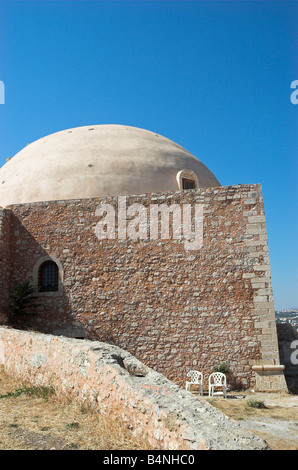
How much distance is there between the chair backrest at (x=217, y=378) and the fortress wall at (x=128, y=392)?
359 centimetres

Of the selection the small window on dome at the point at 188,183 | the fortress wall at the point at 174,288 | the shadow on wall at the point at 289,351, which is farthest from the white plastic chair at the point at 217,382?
the small window on dome at the point at 188,183

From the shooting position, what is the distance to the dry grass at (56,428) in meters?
3.29

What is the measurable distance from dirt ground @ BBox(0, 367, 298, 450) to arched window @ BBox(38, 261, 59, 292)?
3059mm

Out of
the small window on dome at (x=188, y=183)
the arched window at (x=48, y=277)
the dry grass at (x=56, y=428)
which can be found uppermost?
the small window on dome at (x=188, y=183)

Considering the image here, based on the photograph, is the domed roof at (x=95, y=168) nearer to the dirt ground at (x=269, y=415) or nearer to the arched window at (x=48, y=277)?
the arched window at (x=48, y=277)

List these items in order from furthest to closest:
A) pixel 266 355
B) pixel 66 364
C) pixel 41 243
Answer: pixel 41 243, pixel 266 355, pixel 66 364

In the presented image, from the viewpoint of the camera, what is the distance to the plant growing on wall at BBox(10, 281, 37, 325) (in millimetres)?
9008

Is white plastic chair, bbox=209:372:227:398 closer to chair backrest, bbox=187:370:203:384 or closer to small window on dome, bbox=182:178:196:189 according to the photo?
chair backrest, bbox=187:370:203:384

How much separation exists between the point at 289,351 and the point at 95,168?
21.9 feet

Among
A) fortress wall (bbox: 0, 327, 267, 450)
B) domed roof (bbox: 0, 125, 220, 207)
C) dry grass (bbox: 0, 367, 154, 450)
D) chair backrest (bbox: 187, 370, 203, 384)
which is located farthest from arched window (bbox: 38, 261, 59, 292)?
dry grass (bbox: 0, 367, 154, 450)

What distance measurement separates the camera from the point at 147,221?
9.01 metres
